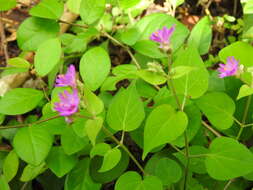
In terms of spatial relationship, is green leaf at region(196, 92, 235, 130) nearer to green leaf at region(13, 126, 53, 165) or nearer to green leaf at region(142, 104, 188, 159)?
green leaf at region(142, 104, 188, 159)

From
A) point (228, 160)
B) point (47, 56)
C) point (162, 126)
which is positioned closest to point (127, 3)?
point (47, 56)

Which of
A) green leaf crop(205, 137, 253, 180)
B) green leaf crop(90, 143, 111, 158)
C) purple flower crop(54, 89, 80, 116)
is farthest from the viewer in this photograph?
green leaf crop(90, 143, 111, 158)

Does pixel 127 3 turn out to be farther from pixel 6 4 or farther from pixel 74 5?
pixel 6 4

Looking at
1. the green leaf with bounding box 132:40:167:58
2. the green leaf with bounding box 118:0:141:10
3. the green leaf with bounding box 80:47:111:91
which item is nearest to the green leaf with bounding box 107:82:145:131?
the green leaf with bounding box 80:47:111:91

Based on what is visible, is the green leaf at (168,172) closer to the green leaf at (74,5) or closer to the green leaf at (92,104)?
the green leaf at (92,104)

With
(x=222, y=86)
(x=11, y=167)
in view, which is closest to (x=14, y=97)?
(x=11, y=167)

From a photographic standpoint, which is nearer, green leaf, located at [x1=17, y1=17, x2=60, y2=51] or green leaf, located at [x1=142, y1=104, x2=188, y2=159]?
green leaf, located at [x1=142, y1=104, x2=188, y2=159]

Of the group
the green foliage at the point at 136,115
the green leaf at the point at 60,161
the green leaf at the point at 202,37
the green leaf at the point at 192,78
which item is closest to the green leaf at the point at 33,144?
the green foliage at the point at 136,115
